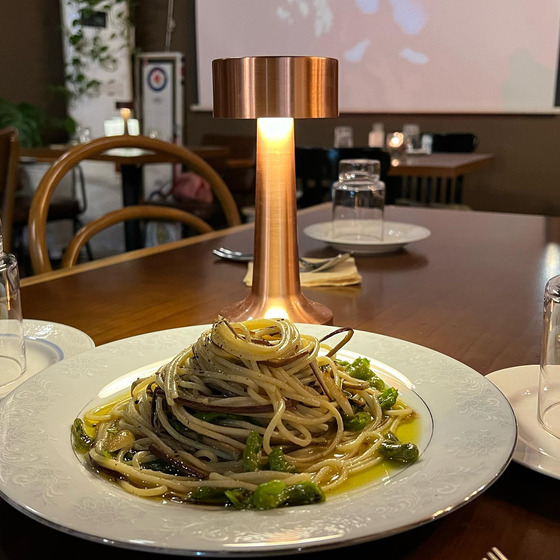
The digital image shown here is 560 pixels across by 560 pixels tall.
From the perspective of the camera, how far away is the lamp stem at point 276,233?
859 mm

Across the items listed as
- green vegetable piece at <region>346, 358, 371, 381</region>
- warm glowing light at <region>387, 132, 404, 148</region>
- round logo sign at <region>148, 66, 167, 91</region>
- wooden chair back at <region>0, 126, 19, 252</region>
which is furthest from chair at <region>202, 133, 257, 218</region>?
green vegetable piece at <region>346, 358, 371, 381</region>

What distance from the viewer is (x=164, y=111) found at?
247 inches

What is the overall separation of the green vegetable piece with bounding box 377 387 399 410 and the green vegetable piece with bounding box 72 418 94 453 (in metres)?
0.26

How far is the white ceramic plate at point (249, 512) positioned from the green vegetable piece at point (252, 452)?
57 millimetres

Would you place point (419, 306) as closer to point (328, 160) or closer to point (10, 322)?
point (10, 322)

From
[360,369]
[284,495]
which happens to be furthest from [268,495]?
[360,369]

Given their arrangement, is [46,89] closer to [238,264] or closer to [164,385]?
[238,264]

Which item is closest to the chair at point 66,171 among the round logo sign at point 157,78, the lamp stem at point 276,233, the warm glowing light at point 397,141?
the lamp stem at point 276,233

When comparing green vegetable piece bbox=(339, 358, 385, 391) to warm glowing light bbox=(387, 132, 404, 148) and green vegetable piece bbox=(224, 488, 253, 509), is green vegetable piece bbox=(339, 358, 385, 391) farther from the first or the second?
warm glowing light bbox=(387, 132, 404, 148)

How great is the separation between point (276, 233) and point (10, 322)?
34 centimetres

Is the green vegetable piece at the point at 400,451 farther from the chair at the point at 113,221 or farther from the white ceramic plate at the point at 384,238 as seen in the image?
the chair at the point at 113,221

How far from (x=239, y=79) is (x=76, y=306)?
19.1 inches

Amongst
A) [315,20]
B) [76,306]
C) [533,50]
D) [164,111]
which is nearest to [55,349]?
[76,306]

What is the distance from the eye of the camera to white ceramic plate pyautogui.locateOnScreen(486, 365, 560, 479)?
1.74ft
